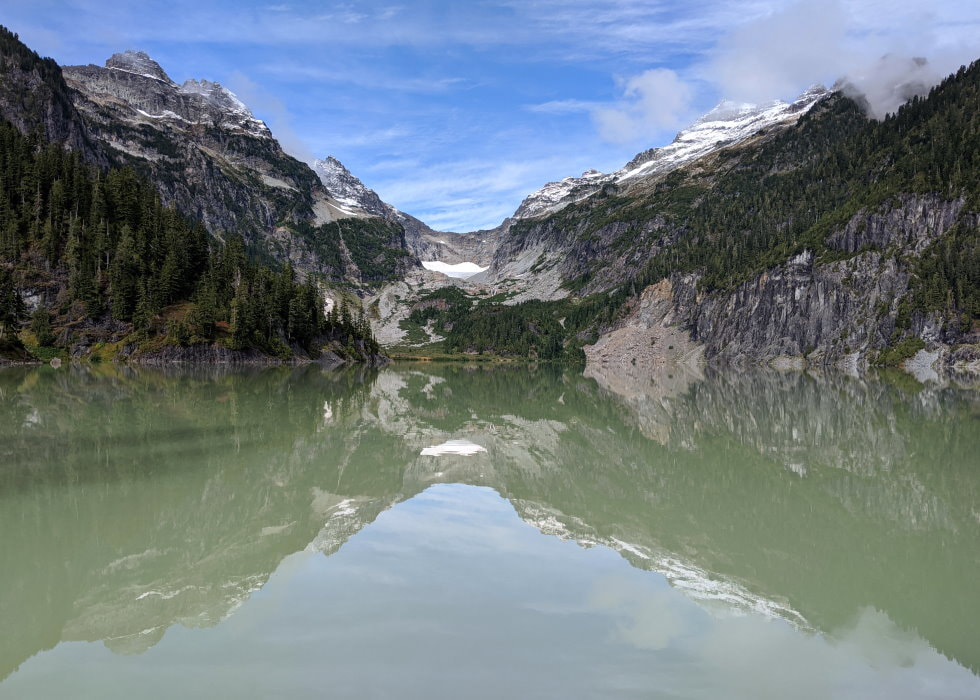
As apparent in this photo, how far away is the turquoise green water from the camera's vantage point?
7.57 meters

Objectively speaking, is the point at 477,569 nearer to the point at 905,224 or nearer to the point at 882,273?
the point at 882,273

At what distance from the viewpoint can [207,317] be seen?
9781 cm

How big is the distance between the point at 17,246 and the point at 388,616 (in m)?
115

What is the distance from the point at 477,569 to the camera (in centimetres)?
1153

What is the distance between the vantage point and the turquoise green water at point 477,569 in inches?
298

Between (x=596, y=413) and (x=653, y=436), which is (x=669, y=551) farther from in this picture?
(x=596, y=413)

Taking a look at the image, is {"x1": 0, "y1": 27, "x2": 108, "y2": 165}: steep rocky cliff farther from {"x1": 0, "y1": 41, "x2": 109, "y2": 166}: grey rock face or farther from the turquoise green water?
the turquoise green water

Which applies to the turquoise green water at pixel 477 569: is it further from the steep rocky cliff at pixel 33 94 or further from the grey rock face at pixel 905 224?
the steep rocky cliff at pixel 33 94

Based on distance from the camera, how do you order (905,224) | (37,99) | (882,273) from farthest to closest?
(37,99)
(905,224)
(882,273)

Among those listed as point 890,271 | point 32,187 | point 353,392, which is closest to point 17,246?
point 32,187

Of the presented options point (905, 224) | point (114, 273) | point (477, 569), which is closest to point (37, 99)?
point (114, 273)

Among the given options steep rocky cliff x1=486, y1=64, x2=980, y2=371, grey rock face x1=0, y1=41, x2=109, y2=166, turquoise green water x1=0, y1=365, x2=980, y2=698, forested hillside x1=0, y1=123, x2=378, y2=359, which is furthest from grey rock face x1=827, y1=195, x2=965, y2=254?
grey rock face x1=0, y1=41, x2=109, y2=166

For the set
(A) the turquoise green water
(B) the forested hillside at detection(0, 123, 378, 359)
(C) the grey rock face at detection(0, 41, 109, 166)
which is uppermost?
(C) the grey rock face at detection(0, 41, 109, 166)

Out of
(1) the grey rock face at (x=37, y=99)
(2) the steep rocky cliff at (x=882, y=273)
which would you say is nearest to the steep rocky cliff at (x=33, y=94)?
(1) the grey rock face at (x=37, y=99)
